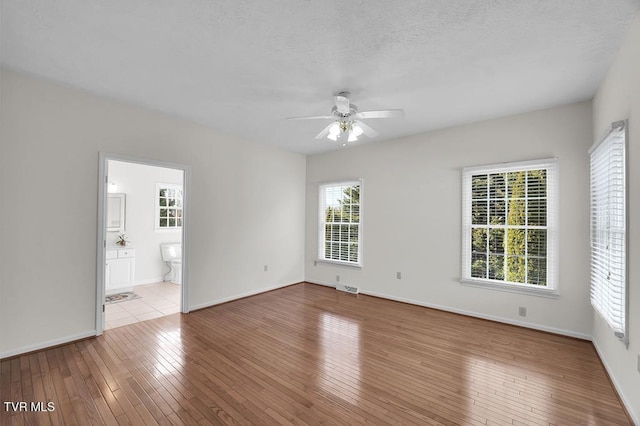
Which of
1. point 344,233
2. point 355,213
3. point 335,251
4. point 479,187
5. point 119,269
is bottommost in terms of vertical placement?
point 119,269

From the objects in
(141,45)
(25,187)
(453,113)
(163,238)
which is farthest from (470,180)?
(163,238)

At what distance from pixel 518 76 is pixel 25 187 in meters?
5.03

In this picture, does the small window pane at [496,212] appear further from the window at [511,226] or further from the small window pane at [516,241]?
the small window pane at [516,241]

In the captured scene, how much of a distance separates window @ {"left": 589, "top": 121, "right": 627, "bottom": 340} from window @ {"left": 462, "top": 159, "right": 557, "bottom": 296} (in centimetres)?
60

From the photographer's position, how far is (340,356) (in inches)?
115

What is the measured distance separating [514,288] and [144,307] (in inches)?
210

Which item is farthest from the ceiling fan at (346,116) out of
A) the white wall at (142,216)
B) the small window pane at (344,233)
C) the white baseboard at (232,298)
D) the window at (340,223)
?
the white wall at (142,216)

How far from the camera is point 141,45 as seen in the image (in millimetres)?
2342

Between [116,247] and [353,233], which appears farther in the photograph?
[353,233]

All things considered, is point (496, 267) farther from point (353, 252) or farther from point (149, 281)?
point (149, 281)

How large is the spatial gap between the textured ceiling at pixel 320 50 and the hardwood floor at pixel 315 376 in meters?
2.81

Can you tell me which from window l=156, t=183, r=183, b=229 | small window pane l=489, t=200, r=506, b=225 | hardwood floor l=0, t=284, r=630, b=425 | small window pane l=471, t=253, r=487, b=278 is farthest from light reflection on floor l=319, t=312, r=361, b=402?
window l=156, t=183, r=183, b=229

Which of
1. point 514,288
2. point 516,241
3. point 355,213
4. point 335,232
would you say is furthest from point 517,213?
point 335,232

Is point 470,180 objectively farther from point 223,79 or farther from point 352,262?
point 223,79
